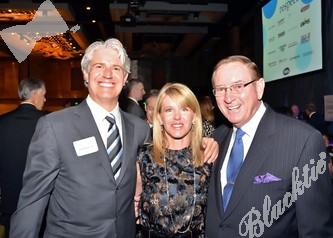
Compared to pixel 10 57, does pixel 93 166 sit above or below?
below

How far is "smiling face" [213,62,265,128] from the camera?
5.40ft

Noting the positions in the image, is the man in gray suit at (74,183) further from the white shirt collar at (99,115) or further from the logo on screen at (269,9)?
the logo on screen at (269,9)

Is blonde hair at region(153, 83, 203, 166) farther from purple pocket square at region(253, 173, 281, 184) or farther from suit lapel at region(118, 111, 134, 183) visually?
purple pocket square at region(253, 173, 281, 184)

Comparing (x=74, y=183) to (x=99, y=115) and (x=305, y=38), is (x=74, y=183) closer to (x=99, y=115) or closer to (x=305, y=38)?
(x=99, y=115)

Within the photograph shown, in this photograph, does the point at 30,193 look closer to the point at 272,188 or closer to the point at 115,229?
the point at 115,229

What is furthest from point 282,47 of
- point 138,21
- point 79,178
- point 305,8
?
point 79,178

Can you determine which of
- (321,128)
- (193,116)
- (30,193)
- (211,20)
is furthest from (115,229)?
(211,20)

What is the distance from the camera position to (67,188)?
169 cm

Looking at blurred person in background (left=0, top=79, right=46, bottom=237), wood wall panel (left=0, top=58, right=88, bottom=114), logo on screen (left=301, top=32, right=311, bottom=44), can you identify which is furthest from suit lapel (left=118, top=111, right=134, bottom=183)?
wood wall panel (left=0, top=58, right=88, bottom=114)

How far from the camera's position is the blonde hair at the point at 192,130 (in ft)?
6.53

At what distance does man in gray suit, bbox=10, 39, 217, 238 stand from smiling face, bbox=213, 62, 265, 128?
0.55 metres

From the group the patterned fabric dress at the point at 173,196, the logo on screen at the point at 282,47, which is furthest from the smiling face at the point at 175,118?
the logo on screen at the point at 282,47

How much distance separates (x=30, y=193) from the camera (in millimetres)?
1663

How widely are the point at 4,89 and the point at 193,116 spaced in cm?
1041
